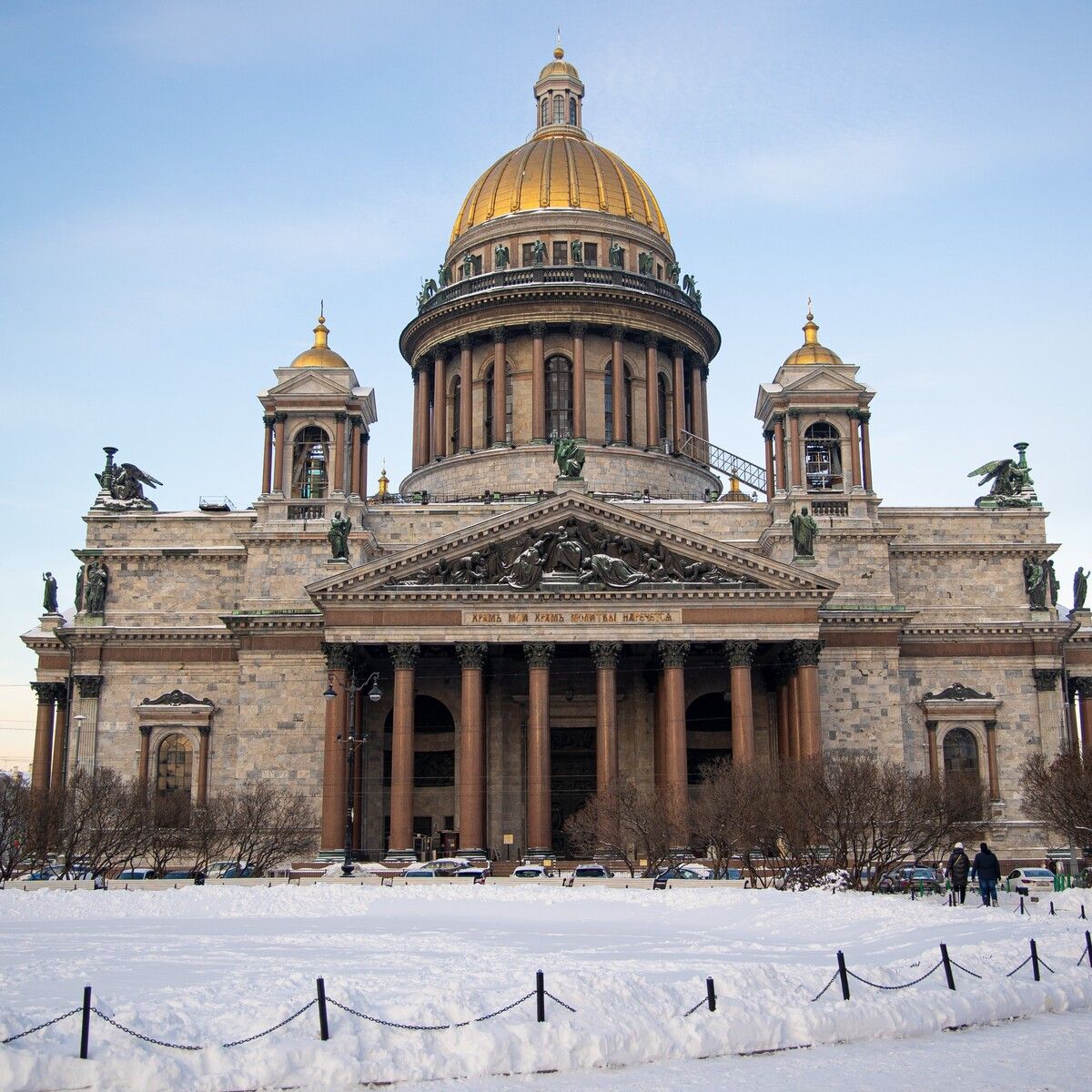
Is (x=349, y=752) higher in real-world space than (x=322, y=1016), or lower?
higher

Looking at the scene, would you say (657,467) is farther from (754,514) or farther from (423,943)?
(423,943)

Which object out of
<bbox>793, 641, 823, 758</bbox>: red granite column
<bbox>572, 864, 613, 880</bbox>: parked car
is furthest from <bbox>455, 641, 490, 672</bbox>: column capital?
<bbox>793, 641, 823, 758</bbox>: red granite column

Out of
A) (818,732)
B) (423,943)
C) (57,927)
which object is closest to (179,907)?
(57,927)

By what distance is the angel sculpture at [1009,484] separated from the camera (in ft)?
212

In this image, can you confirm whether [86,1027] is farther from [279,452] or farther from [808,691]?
[279,452]

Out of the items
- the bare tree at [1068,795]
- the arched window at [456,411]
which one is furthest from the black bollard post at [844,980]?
the arched window at [456,411]

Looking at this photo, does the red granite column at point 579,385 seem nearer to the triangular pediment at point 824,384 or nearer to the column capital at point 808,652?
the triangular pediment at point 824,384

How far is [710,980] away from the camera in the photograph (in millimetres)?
18047

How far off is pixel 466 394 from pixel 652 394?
9601 mm

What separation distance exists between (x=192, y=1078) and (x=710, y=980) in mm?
6357

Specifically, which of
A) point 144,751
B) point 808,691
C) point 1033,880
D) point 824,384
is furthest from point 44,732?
point 1033,880

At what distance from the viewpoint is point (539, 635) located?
184 ft

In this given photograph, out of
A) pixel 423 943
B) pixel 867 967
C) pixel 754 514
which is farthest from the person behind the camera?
pixel 754 514

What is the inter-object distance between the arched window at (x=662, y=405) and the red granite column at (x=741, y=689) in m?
21.6
